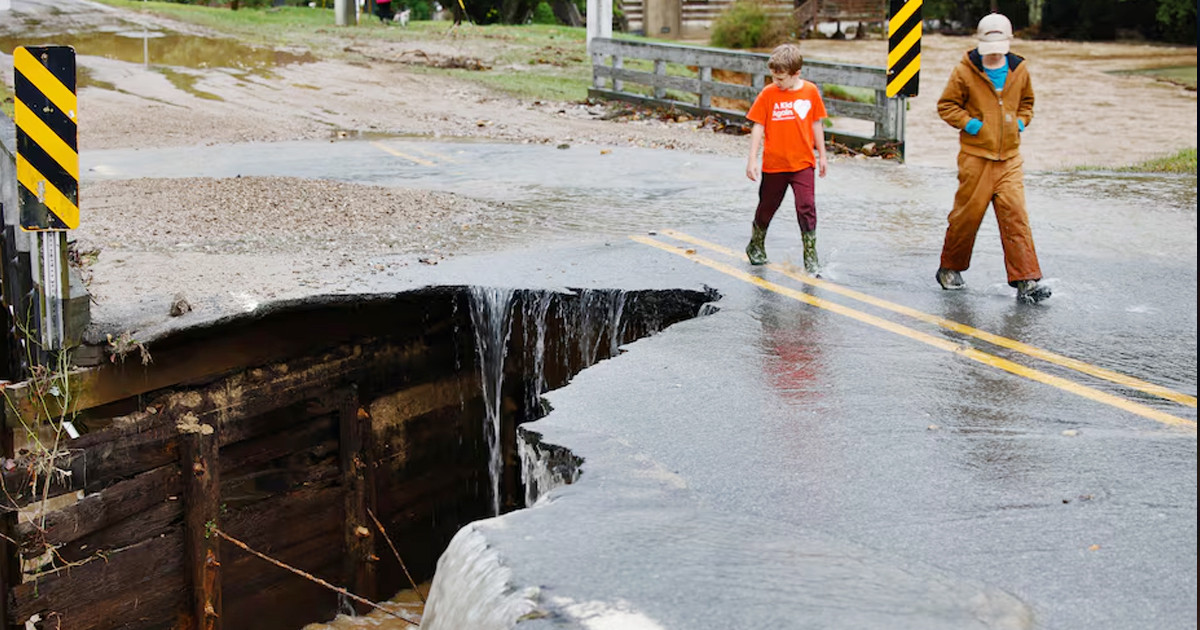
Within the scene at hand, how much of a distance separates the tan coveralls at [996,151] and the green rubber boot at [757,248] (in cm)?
148

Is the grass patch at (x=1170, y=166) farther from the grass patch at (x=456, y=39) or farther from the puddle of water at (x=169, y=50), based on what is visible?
the puddle of water at (x=169, y=50)

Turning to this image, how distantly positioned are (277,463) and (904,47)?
9615 mm

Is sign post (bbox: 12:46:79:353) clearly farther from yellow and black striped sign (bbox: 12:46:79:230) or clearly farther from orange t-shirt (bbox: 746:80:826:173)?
orange t-shirt (bbox: 746:80:826:173)

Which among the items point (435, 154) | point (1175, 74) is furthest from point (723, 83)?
point (1175, 74)

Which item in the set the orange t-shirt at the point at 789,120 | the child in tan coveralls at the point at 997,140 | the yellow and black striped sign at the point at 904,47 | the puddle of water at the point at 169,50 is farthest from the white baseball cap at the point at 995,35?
the puddle of water at the point at 169,50

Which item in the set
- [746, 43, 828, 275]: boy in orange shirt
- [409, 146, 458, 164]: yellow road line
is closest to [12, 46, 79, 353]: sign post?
[746, 43, 828, 275]: boy in orange shirt

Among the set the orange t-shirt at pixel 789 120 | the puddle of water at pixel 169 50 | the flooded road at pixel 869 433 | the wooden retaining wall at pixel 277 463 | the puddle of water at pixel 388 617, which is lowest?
the puddle of water at pixel 388 617

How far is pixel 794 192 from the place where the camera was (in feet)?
32.1

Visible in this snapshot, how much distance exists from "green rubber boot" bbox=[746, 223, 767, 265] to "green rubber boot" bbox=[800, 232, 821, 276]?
332mm

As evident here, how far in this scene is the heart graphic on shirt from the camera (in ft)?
31.3

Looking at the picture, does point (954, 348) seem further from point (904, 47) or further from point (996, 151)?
point (904, 47)

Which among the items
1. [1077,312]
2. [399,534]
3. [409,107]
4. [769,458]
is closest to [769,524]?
[769,458]

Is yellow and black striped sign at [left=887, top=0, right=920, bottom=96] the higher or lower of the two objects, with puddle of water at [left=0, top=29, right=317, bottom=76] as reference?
lower

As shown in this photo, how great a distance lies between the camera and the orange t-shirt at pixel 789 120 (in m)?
9.58
